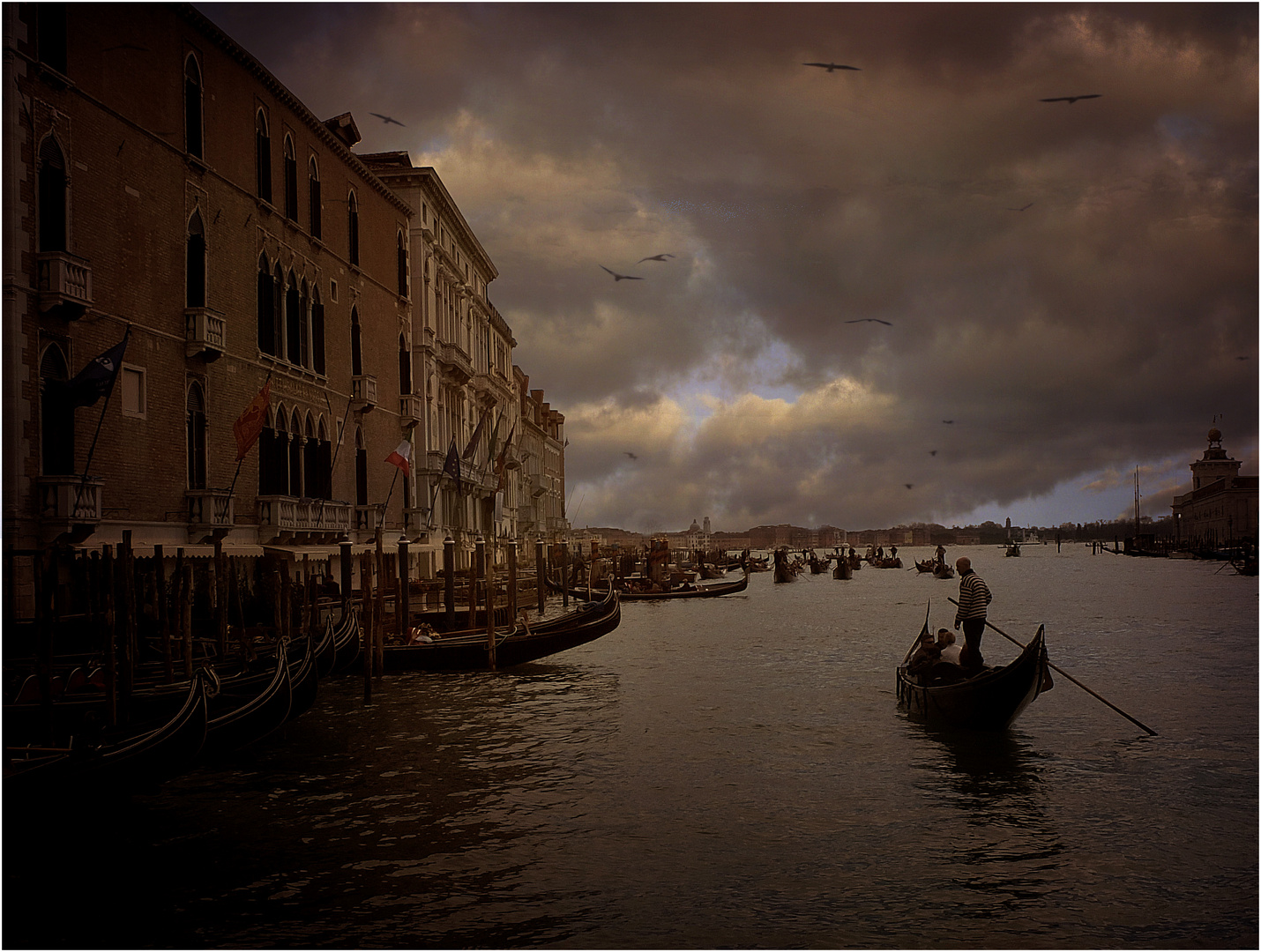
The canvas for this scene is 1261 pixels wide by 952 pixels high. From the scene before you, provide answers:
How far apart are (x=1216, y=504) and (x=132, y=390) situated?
364 ft

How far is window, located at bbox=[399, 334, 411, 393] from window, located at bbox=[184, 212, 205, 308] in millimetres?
12874

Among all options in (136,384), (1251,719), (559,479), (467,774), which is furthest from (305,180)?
(559,479)

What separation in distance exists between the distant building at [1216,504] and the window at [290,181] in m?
87.7

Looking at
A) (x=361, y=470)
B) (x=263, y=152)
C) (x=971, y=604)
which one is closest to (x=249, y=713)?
(x=971, y=604)

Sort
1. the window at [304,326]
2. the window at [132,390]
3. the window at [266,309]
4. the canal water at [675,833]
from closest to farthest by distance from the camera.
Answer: the canal water at [675,833], the window at [132,390], the window at [266,309], the window at [304,326]

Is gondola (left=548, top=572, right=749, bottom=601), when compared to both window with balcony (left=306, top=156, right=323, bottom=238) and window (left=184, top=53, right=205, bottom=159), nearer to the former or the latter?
window with balcony (left=306, top=156, right=323, bottom=238)

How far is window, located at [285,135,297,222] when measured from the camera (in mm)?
24203

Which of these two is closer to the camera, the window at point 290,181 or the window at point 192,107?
the window at point 192,107

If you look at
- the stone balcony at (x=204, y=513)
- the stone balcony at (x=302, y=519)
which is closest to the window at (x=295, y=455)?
the stone balcony at (x=302, y=519)

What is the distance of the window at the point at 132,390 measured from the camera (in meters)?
17.1

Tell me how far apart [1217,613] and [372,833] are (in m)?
33.1

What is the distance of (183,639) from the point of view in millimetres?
12047

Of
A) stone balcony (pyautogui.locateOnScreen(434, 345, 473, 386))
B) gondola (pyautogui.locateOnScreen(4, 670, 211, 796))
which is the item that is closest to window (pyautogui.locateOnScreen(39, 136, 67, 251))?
gondola (pyautogui.locateOnScreen(4, 670, 211, 796))

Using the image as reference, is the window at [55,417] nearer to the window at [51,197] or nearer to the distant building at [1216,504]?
the window at [51,197]
